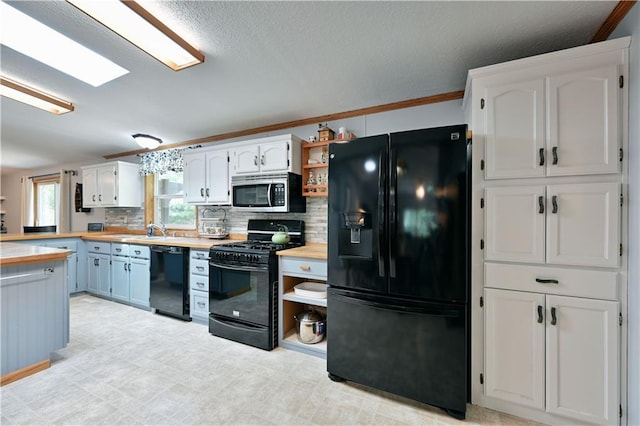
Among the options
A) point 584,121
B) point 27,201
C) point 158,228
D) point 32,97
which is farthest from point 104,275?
point 584,121

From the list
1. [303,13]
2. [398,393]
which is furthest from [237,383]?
[303,13]

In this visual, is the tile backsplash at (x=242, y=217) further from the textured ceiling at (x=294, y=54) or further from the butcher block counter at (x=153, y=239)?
the textured ceiling at (x=294, y=54)

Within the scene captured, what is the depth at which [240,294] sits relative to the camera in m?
2.68

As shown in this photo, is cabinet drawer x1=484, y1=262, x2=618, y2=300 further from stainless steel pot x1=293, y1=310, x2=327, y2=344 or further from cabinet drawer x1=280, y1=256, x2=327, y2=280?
stainless steel pot x1=293, y1=310, x2=327, y2=344

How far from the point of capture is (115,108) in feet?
9.41

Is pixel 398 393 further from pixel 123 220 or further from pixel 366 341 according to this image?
pixel 123 220

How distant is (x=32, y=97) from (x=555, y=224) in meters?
4.36

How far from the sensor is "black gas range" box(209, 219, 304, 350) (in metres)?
2.54

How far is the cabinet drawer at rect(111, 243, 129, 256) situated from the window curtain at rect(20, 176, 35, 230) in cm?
479

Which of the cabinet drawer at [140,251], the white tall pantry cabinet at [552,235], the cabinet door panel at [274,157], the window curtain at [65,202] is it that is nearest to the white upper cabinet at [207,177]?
the cabinet door panel at [274,157]

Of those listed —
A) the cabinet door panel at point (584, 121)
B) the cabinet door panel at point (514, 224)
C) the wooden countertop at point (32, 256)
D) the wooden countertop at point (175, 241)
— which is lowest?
the wooden countertop at point (175, 241)

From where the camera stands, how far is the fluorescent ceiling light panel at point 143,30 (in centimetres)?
143

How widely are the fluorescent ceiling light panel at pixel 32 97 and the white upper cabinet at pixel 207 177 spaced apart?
1272 mm

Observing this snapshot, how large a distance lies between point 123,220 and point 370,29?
523 cm
